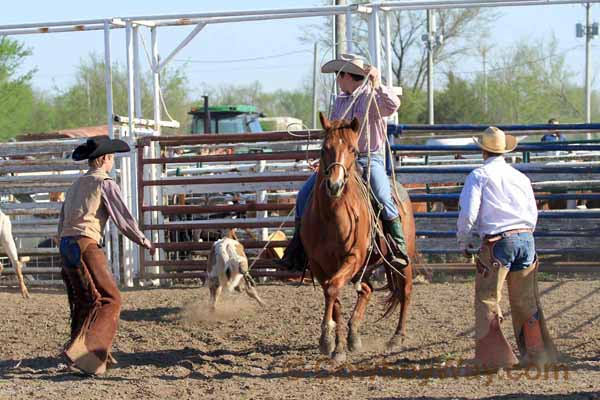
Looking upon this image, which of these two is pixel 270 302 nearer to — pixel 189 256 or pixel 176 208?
pixel 176 208

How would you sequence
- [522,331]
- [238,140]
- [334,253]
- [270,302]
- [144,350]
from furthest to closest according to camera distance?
[238,140] → [270,302] → [144,350] → [334,253] → [522,331]

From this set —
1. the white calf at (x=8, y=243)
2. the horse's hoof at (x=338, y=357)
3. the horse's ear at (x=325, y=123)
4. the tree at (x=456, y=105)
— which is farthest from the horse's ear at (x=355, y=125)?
the tree at (x=456, y=105)

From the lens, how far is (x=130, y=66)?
1292 centimetres

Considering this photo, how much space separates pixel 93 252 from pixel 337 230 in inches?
76.0

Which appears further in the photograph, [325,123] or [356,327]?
[356,327]

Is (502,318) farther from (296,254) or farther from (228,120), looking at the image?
(228,120)

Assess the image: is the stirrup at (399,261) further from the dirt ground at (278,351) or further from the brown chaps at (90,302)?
the brown chaps at (90,302)

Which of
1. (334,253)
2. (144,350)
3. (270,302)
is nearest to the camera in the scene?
(334,253)

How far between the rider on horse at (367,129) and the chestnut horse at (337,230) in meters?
0.29

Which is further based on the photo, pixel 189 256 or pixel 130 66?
pixel 189 256

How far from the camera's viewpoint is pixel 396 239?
27.4ft

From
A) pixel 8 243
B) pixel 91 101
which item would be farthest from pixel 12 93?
pixel 8 243

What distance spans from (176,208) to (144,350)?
15.1ft

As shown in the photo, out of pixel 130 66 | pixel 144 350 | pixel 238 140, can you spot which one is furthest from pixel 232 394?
pixel 130 66
